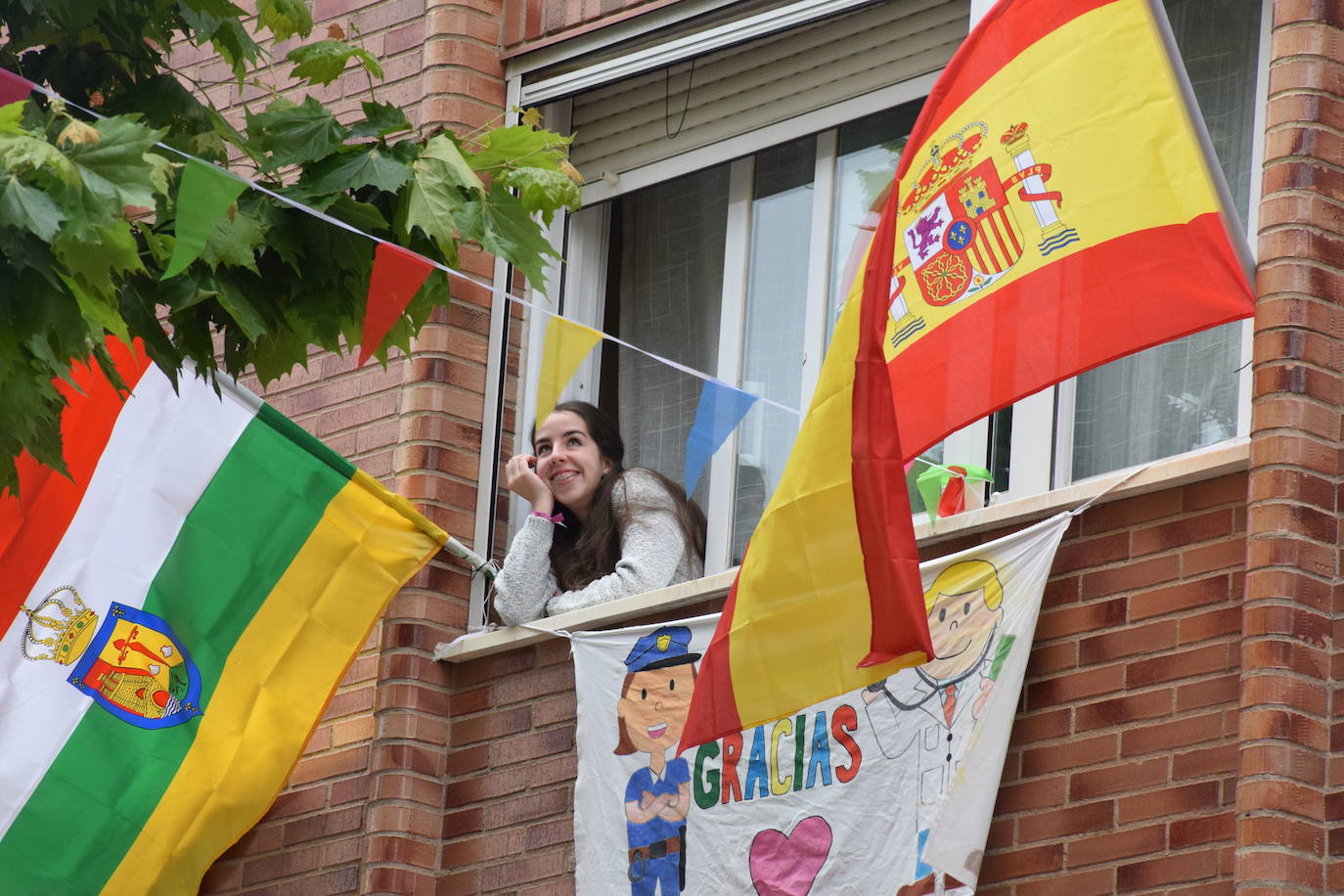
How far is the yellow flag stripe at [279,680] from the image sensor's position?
7.47 m

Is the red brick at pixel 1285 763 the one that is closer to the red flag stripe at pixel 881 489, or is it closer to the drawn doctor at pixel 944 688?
the drawn doctor at pixel 944 688

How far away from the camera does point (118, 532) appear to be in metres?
7.64

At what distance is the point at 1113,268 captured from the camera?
6102 mm

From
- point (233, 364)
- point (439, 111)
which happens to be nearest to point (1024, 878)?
point (233, 364)

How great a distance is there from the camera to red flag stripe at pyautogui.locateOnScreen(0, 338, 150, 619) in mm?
7523

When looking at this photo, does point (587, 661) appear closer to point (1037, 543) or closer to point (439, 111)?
point (1037, 543)

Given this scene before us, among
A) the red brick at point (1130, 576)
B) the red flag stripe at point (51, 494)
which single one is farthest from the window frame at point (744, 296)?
the red flag stripe at point (51, 494)

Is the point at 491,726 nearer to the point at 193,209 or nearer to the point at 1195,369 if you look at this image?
the point at 1195,369

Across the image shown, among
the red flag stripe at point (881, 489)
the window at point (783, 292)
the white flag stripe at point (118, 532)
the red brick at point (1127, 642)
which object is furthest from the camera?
the white flag stripe at point (118, 532)

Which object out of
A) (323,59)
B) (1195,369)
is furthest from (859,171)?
(323,59)

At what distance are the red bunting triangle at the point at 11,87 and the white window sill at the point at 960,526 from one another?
241 centimetres

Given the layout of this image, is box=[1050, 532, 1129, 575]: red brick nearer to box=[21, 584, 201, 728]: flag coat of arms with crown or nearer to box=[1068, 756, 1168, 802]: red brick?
box=[1068, 756, 1168, 802]: red brick

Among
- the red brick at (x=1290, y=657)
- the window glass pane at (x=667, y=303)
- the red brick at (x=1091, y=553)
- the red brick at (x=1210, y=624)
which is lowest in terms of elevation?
the red brick at (x=1290, y=657)

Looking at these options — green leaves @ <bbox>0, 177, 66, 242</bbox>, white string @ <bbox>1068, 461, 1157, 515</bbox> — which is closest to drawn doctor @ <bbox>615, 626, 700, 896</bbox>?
white string @ <bbox>1068, 461, 1157, 515</bbox>
